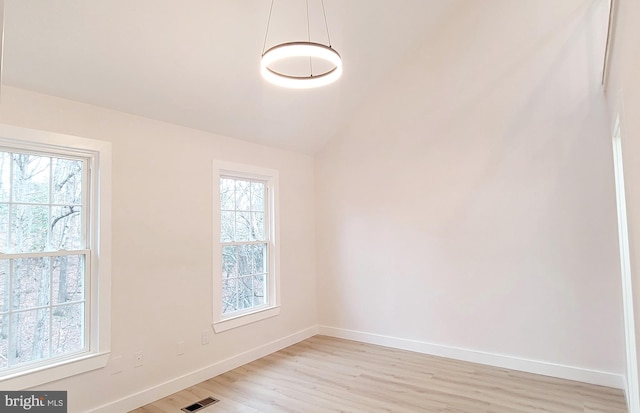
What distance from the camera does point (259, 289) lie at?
4.52m

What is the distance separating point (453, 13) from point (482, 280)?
297 cm

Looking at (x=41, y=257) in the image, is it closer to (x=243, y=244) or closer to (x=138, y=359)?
(x=138, y=359)

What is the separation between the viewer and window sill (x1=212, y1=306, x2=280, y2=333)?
3855mm

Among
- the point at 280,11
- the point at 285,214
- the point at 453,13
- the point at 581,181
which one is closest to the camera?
the point at 280,11

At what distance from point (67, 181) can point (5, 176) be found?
386 mm

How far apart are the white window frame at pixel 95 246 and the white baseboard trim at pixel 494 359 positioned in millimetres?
2944

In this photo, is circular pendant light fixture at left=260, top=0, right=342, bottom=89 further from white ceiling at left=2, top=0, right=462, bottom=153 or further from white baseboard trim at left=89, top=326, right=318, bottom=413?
white baseboard trim at left=89, top=326, right=318, bottom=413

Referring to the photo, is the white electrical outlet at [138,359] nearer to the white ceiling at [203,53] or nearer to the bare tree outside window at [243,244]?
the bare tree outside window at [243,244]

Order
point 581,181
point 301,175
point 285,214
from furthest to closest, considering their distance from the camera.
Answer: point 301,175 < point 285,214 < point 581,181

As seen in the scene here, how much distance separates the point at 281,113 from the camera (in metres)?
4.27

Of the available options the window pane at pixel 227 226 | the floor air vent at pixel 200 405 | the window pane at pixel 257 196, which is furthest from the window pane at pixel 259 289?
the floor air vent at pixel 200 405

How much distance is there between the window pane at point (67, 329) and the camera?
110 inches

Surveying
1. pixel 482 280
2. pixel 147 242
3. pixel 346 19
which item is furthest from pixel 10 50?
pixel 482 280

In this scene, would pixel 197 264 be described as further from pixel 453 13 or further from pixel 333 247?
pixel 453 13
